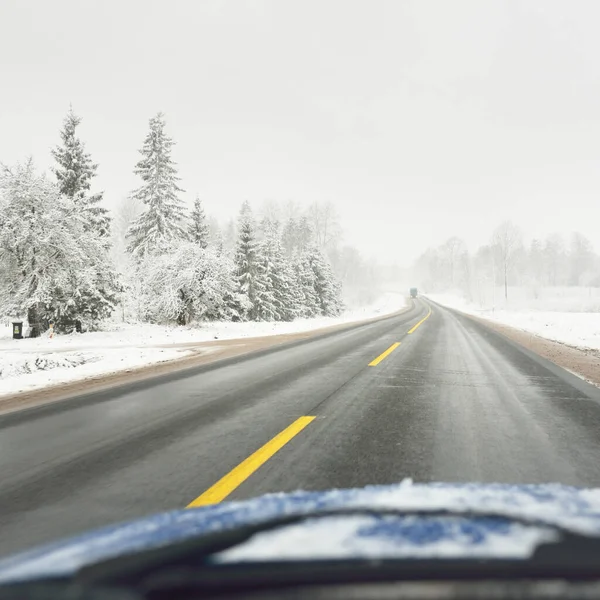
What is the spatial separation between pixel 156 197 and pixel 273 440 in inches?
1276

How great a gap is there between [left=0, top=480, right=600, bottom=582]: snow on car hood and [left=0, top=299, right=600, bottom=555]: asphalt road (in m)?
Answer: 1.35

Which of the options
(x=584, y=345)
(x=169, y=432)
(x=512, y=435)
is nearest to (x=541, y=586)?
(x=512, y=435)

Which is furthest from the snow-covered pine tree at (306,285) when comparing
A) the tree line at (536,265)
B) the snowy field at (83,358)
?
the tree line at (536,265)

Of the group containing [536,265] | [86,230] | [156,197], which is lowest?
[86,230]

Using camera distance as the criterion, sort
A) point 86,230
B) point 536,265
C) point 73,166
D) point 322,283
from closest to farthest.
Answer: point 86,230
point 73,166
point 322,283
point 536,265

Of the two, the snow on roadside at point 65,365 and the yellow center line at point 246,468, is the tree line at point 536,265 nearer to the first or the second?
the snow on roadside at point 65,365

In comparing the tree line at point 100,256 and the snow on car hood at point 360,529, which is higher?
the tree line at point 100,256

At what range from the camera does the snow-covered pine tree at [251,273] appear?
106ft

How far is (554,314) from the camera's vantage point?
30234 mm

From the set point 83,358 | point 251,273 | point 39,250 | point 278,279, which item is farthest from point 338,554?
point 278,279

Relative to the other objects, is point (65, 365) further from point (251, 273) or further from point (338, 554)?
point (251, 273)

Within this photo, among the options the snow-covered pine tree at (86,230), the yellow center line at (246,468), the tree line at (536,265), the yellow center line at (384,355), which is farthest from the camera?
the tree line at (536,265)

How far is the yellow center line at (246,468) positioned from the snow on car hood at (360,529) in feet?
3.92

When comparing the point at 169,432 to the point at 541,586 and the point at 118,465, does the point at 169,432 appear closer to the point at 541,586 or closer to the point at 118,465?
the point at 118,465
